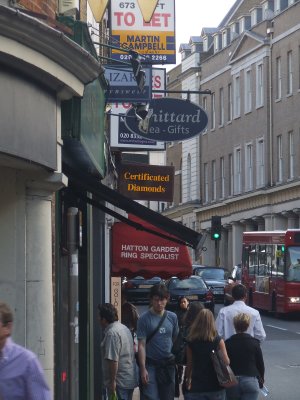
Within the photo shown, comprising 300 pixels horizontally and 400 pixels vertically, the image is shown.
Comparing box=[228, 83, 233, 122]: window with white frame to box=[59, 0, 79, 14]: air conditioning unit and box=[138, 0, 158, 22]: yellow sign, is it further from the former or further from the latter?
box=[59, 0, 79, 14]: air conditioning unit

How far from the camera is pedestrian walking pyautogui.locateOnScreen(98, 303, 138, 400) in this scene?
12.3 metres

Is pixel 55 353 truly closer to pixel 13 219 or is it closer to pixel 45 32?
pixel 13 219

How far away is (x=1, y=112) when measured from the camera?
24.4 feet

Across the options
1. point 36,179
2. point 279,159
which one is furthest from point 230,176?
point 36,179

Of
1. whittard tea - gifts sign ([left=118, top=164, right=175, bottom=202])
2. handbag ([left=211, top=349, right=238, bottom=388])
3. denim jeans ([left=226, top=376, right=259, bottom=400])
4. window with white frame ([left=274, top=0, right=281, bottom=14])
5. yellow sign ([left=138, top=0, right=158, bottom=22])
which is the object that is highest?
window with white frame ([left=274, top=0, right=281, bottom=14])

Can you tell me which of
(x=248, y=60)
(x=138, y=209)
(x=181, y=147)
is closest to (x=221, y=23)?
(x=181, y=147)

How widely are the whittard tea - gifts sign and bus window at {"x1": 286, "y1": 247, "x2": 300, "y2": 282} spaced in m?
19.7

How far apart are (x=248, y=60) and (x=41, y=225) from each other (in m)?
58.9

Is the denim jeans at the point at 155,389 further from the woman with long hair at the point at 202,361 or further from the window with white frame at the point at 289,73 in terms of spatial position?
the window with white frame at the point at 289,73

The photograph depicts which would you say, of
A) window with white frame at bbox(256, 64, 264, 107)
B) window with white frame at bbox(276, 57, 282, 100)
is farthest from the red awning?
window with white frame at bbox(256, 64, 264, 107)

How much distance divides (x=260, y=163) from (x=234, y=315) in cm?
5092

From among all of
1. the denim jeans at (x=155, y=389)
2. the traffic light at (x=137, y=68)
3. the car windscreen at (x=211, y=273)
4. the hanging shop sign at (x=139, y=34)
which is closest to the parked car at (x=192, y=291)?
the car windscreen at (x=211, y=273)

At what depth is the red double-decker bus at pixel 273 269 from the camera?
38.0 m

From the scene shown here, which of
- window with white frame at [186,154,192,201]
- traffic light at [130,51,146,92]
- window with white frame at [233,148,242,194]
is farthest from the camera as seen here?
window with white frame at [186,154,192,201]
